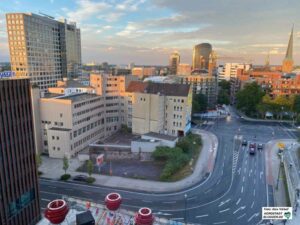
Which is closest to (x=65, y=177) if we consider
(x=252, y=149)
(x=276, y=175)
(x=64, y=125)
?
(x=64, y=125)

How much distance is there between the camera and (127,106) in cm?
9644

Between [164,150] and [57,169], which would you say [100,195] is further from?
[164,150]

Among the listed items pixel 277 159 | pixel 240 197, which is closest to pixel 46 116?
pixel 240 197

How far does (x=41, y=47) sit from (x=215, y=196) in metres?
148

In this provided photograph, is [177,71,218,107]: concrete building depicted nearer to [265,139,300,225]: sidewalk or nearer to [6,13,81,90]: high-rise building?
[265,139,300,225]: sidewalk

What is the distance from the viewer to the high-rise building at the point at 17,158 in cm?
3600

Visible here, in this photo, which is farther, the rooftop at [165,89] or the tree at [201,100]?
the tree at [201,100]

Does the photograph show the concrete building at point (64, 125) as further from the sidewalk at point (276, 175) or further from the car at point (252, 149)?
the sidewalk at point (276, 175)

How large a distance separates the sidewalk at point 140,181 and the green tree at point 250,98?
63132 millimetres

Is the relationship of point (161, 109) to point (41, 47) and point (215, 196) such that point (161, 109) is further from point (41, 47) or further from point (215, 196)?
point (41, 47)

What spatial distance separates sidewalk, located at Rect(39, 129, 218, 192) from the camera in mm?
54250

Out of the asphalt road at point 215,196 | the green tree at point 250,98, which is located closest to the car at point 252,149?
the asphalt road at point 215,196

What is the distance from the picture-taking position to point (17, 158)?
3875 cm

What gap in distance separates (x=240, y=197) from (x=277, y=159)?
28226 mm
